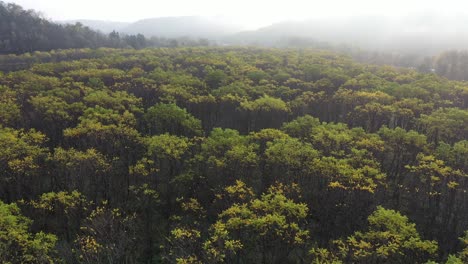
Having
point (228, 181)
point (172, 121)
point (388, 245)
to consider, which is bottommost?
point (228, 181)

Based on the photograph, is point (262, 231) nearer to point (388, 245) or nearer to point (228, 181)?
point (388, 245)

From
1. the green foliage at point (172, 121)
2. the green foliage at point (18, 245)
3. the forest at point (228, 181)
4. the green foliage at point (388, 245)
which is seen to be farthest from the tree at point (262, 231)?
the green foliage at point (172, 121)

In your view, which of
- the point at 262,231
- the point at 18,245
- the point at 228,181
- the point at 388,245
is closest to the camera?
the point at 18,245

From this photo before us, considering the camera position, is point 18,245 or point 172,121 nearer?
point 18,245

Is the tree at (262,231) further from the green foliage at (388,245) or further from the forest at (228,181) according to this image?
the green foliage at (388,245)

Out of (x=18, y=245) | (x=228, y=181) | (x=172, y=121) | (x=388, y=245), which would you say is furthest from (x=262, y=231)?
(x=172, y=121)

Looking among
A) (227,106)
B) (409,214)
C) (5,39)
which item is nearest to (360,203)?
(409,214)

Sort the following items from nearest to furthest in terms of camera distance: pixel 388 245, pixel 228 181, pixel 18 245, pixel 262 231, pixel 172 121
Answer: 1. pixel 18 245
2. pixel 388 245
3. pixel 262 231
4. pixel 228 181
5. pixel 172 121

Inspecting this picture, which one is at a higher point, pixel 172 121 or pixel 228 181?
pixel 172 121

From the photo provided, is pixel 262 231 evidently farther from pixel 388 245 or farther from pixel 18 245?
pixel 18 245

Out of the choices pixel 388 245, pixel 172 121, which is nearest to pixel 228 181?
pixel 172 121
